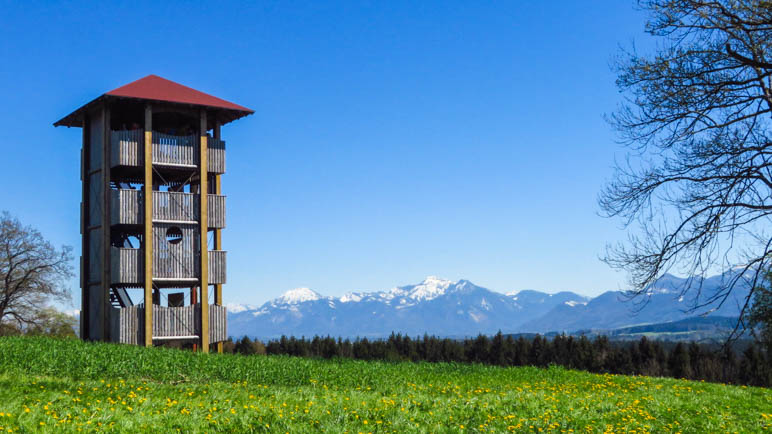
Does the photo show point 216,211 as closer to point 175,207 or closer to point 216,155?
point 175,207

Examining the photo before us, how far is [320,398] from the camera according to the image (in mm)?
13891

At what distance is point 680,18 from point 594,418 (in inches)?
296

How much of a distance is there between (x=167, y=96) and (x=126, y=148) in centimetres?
260

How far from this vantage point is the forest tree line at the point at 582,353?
27.3m

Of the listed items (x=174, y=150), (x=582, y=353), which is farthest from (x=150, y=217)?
(x=582, y=353)

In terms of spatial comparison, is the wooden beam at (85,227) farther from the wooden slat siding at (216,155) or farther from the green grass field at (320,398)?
the green grass field at (320,398)

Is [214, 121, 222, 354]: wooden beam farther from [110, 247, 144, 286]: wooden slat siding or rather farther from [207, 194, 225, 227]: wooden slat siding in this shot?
[110, 247, 144, 286]: wooden slat siding

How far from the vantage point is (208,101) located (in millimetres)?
28234

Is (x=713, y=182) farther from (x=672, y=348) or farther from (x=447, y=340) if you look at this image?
(x=447, y=340)

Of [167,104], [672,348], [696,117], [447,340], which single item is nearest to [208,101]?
[167,104]

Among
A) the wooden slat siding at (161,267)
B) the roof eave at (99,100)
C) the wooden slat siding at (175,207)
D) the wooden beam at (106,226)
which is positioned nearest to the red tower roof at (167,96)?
the roof eave at (99,100)

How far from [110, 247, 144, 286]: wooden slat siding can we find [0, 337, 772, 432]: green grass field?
4990 millimetres

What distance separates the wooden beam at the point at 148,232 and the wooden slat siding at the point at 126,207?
325 mm

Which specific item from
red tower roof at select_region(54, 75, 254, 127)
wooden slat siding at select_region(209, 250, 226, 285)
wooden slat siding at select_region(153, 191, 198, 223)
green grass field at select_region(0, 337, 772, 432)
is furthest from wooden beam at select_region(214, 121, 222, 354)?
green grass field at select_region(0, 337, 772, 432)
